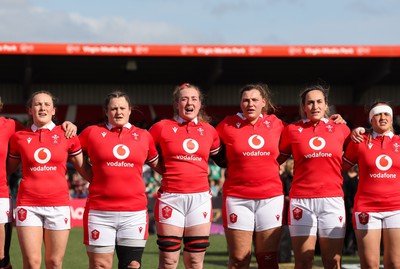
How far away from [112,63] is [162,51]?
2204mm

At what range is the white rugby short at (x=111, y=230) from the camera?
7.62 metres

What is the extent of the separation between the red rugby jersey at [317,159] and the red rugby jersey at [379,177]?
0.23 metres

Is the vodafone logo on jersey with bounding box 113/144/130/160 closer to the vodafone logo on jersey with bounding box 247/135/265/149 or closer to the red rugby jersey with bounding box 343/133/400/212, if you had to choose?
the vodafone logo on jersey with bounding box 247/135/265/149

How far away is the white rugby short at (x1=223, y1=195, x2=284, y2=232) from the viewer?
7980mm

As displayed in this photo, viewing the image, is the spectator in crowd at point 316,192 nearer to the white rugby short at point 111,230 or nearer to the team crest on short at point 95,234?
the white rugby short at point 111,230

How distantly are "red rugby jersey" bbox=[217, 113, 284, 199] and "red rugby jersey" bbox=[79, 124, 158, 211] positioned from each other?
0.87 meters

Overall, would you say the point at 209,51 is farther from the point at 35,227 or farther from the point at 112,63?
the point at 35,227

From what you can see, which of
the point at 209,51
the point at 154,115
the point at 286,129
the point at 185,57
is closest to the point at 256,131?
the point at 286,129

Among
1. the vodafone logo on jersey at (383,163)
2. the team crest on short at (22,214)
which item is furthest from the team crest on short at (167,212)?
the vodafone logo on jersey at (383,163)

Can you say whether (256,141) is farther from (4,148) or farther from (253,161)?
(4,148)

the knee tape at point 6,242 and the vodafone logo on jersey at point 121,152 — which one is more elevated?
the vodafone logo on jersey at point 121,152

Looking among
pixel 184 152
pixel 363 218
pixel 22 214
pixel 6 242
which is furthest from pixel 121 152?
pixel 363 218

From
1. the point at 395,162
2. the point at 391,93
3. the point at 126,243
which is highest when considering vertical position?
the point at 391,93

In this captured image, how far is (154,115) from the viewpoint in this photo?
2225 centimetres
